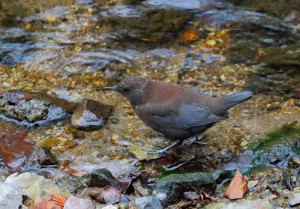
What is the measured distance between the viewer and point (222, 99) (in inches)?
240

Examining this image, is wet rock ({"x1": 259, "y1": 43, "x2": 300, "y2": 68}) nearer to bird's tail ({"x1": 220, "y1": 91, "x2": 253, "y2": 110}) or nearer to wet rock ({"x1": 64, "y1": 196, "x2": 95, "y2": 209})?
bird's tail ({"x1": 220, "y1": 91, "x2": 253, "y2": 110})

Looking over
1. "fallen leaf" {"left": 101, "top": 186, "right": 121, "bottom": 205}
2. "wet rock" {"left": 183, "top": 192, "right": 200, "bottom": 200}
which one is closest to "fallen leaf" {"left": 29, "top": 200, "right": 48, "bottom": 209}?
"fallen leaf" {"left": 101, "top": 186, "right": 121, "bottom": 205}

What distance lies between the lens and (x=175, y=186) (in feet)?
16.1

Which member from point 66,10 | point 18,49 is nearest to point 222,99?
point 18,49

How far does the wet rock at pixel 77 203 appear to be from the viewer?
473 cm

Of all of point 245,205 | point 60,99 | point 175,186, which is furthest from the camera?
point 60,99

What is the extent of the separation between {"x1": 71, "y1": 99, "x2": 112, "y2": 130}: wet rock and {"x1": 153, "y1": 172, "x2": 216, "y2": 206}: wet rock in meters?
1.78

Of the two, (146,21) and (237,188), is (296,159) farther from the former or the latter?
(146,21)

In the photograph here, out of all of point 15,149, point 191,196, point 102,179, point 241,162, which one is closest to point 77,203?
point 102,179

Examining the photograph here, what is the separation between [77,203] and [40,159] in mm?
1156

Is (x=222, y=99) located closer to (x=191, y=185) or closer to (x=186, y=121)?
(x=186, y=121)

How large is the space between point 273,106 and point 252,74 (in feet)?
2.85

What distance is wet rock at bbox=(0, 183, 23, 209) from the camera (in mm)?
4406

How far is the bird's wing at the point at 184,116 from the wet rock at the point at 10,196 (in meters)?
1.99
